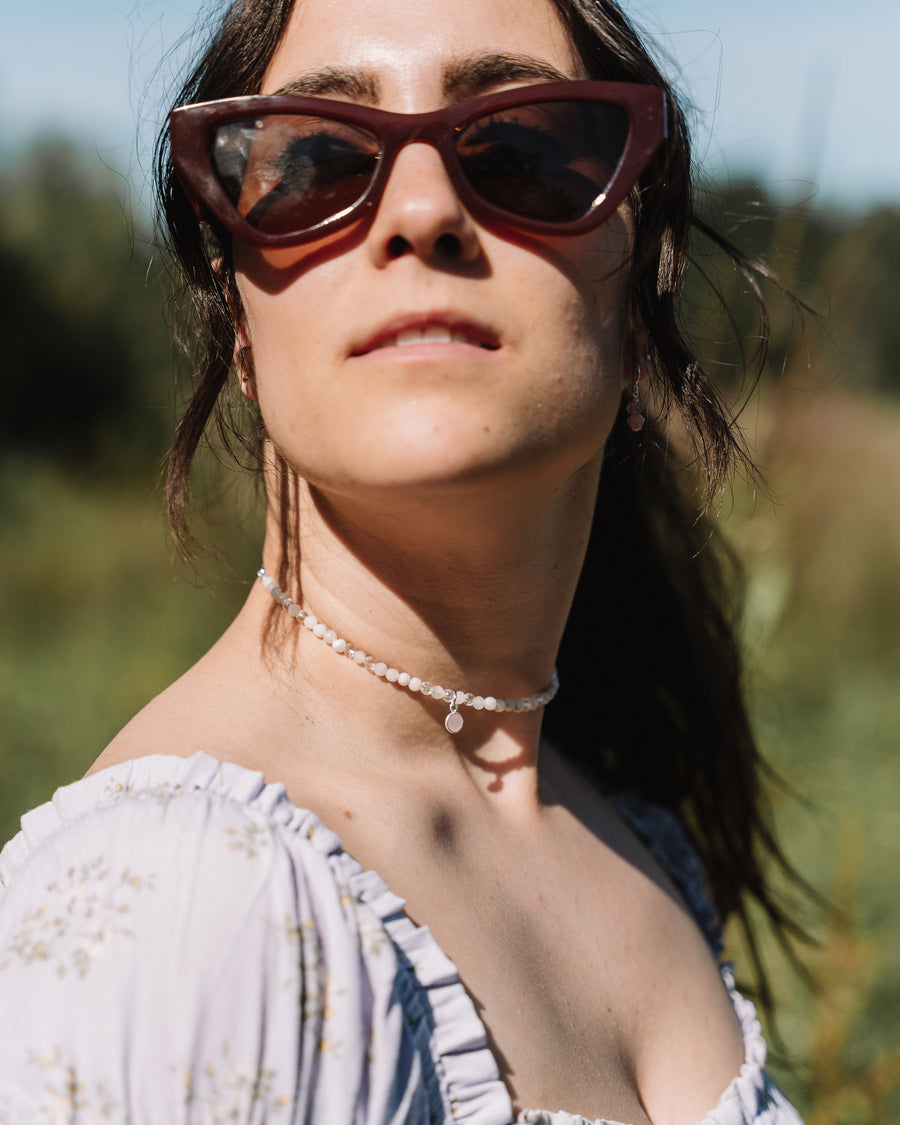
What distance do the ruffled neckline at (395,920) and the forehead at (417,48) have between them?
836 mm

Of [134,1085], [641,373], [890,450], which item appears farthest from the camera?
[890,450]

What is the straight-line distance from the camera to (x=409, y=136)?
49.8 inches

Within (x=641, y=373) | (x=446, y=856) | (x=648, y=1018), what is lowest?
(x=648, y=1018)

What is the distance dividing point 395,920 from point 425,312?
670 millimetres

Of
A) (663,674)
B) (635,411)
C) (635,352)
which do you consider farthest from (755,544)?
(635,352)

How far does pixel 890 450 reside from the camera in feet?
22.1

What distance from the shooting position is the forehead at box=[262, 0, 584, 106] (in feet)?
4.31

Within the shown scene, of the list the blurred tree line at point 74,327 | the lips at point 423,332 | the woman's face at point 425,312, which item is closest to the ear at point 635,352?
the woman's face at point 425,312

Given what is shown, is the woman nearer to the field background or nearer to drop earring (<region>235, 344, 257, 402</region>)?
drop earring (<region>235, 344, 257, 402</region>)

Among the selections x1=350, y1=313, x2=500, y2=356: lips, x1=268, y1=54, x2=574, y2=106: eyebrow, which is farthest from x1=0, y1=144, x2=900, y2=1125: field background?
x1=350, y1=313, x2=500, y2=356: lips

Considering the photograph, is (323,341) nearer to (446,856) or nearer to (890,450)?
(446,856)

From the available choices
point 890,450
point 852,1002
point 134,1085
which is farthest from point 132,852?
point 890,450

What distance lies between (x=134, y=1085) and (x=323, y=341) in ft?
2.63

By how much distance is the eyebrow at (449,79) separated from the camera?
1.32m
